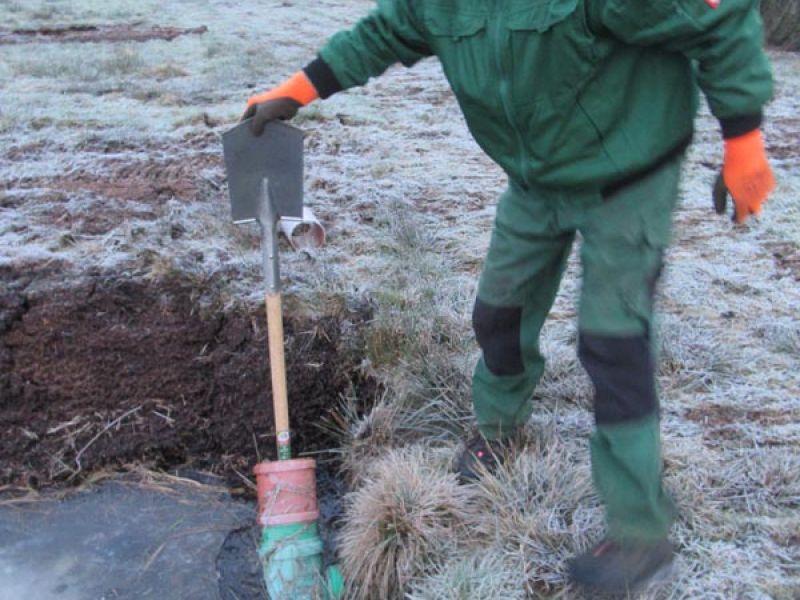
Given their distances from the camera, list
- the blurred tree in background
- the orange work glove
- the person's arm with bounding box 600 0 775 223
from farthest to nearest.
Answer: the blurred tree in background, the orange work glove, the person's arm with bounding box 600 0 775 223

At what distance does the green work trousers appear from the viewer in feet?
6.41

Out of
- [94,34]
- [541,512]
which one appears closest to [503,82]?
[541,512]

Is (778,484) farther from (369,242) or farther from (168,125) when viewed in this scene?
(168,125)

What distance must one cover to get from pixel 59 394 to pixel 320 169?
203 centimetres

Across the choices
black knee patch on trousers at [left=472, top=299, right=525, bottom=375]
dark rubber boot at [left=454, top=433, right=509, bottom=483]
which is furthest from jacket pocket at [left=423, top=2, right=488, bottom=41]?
dark rubber boot at [left=454, top=433, right=509, bottom=483]

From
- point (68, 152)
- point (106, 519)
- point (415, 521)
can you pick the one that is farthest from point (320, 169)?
point (415, 521)

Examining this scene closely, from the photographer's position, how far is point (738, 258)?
3.80 m

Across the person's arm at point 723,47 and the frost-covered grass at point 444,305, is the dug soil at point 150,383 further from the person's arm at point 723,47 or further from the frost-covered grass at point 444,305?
the person's arm at point 723,47

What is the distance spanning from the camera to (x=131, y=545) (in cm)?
280

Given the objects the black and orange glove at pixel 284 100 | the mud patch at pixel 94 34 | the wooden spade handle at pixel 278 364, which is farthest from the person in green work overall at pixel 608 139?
the mud patch at pixel 94 34

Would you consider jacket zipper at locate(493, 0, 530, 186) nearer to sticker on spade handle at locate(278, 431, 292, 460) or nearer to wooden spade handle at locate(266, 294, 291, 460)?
wooden spade handle at locate(266, 294, 291, 460)

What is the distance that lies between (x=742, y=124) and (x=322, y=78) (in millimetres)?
1024

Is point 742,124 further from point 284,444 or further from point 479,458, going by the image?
point 284,444

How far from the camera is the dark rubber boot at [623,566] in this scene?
2.04 meters
